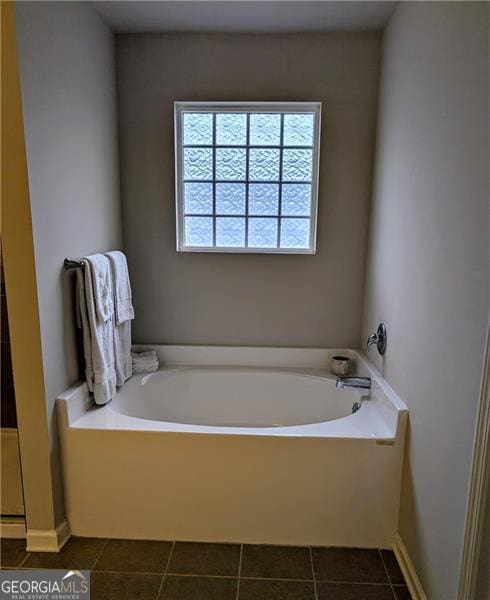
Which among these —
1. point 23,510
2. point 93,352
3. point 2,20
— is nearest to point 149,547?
point 23,510

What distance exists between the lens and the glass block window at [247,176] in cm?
243

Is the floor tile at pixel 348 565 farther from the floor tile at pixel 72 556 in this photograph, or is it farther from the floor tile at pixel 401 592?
the floor tile at pixel 72 556

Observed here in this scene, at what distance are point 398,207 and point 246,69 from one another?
1224mm

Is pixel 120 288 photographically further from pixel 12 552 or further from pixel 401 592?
pixel 401 592

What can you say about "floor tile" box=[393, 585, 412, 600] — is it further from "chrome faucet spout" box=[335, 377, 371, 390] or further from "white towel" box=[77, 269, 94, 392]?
"white towel" box=[77, 269, 94, 392]

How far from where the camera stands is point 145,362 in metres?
2.48

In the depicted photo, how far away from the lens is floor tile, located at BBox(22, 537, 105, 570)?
66.8 inches

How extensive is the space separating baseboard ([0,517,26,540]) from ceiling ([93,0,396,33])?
2.48m

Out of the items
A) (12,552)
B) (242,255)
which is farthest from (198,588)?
(242,255)

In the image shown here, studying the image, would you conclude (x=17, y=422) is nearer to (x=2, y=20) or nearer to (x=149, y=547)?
(x=149, y=547)

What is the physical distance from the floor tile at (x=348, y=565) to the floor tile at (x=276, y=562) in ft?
0.17

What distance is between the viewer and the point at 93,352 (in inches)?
75.7

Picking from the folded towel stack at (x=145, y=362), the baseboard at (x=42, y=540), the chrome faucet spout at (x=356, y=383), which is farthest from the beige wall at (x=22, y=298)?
the chrome faucet spout at (x=356, y=383)

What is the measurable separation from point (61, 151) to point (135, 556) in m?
1.79
